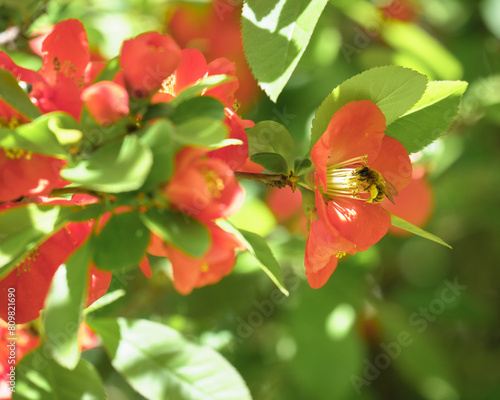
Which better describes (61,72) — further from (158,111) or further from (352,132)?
(352,132)

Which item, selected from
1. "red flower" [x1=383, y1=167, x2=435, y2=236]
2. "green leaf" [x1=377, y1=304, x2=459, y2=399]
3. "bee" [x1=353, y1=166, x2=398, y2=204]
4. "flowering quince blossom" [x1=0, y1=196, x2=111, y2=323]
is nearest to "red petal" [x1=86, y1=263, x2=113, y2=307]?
"flowering quince blossom" [x1=0, y1=196, x2=111, y2=323]

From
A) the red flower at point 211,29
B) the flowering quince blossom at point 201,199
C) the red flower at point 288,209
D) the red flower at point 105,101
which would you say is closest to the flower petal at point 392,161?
the flowering quince blossom at point 201,199

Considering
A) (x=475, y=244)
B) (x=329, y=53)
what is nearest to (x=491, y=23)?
(x=329, y=53)

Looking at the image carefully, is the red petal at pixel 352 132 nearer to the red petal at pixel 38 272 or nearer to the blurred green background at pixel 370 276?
the red petal at pixel 38 272

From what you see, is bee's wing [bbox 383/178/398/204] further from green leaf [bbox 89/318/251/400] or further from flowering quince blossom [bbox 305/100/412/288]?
green leaf [bbox 89/318/251/400]

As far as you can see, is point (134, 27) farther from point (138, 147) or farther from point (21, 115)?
point (138, 147)
